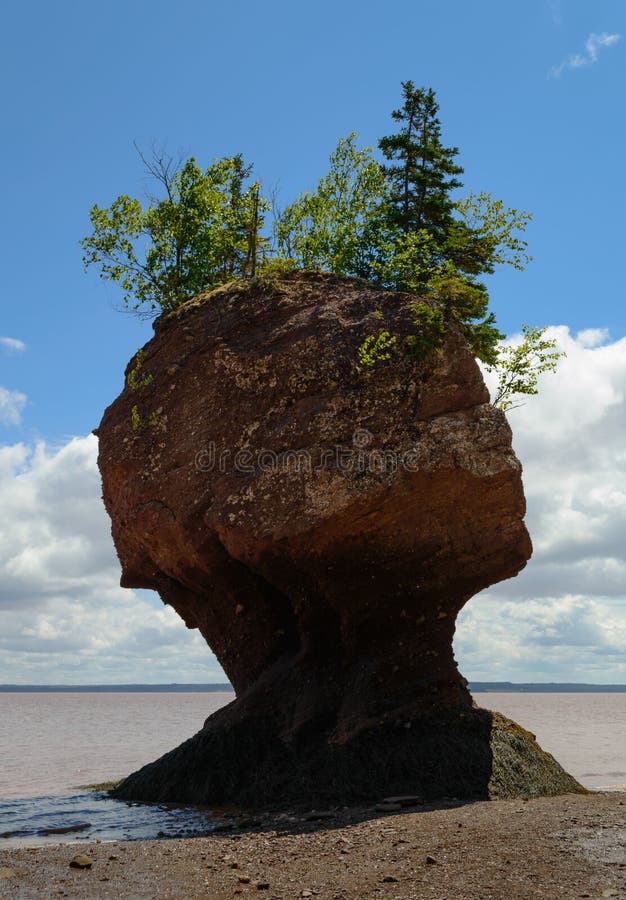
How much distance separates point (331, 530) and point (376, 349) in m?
3.34

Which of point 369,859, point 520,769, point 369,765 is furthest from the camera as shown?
point 520,769

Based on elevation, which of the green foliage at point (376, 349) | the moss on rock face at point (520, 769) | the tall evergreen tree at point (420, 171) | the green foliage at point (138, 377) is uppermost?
the tall evergreen tree at point (420, 171)

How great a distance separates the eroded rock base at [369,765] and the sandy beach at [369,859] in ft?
3.18

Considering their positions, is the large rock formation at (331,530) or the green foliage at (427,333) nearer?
the large rock formation at (331,530)

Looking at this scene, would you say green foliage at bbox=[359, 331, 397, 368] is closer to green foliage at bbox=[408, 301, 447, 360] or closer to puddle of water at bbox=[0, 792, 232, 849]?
green foliage at bbox=[408, 301, 447, 360]

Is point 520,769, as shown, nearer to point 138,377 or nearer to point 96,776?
point 138,377

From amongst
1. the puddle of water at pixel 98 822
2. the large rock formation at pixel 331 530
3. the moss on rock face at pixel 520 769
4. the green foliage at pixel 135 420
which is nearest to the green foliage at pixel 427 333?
the large rock formation at pixel 331 530

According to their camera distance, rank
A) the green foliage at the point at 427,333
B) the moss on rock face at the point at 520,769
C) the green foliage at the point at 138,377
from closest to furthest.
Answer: the moss on rock face at the point at 520,769, the green foliage at the point at 427,333, the green foliage at the point at 138,377

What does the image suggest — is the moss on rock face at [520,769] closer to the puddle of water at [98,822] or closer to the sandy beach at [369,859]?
the sandy beach at [369,859]

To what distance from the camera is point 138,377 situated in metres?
19.2

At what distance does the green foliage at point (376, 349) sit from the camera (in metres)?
16.1

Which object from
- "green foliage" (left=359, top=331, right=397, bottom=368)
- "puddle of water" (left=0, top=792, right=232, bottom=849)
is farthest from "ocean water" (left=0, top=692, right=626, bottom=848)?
"green foliage" (left=359, top=331, right=397, bottom=368)

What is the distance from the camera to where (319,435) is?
1562 centimetres

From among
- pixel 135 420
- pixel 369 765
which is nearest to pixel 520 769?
pixel 369 765
